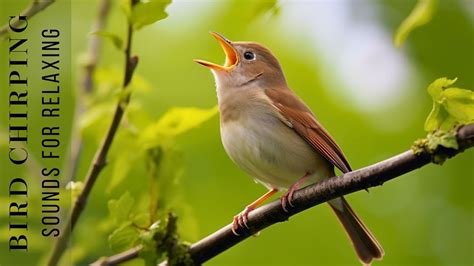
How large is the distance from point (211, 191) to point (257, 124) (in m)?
1.76

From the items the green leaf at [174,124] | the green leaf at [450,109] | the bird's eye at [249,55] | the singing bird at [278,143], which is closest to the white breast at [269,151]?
the singing bird at [278,143]

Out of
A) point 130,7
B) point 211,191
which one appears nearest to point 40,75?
point 130,7

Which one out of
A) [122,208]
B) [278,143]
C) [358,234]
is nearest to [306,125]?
[278,143]

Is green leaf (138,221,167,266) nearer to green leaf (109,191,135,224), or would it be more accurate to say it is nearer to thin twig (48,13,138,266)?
green leaf (109,191,135,224)

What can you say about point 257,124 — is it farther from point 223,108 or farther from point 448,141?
point 448,141

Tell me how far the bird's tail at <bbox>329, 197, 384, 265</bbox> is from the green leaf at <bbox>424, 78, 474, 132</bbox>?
6.66 feet

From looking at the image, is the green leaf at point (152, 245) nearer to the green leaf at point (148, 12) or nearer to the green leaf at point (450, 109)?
the green leaf at point (148, 12)

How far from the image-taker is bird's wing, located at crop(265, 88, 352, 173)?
431 centimetres

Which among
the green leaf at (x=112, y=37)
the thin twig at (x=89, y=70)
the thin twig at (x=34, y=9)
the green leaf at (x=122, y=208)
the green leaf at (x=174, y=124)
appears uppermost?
the thin twig at (x=89, y=70)

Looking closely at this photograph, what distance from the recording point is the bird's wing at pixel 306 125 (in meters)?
4.31

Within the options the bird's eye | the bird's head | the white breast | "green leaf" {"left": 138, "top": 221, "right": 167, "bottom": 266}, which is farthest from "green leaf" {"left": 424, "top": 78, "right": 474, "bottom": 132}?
the bird's eye

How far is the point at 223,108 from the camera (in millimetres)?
4797

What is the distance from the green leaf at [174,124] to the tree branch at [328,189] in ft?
1.76

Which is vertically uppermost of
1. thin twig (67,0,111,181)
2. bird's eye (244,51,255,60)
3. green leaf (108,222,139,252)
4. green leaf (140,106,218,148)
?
bird's eye (244,51,255,60)
